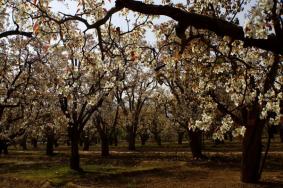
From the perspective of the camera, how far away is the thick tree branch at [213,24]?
751cm

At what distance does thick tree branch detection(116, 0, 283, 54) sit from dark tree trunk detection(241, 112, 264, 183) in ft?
52.6

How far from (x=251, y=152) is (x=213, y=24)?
680 inches

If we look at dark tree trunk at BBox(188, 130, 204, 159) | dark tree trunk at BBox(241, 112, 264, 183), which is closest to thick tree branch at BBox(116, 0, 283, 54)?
dark tree trunk at BBox(241, 112, 264, 183)

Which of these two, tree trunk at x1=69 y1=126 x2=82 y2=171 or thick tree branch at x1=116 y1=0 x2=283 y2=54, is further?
tree trunk at x1=69 y1=126 x2=82 y2=171

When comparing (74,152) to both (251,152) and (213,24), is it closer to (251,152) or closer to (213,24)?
(251,152)

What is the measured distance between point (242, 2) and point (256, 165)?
35.8ft

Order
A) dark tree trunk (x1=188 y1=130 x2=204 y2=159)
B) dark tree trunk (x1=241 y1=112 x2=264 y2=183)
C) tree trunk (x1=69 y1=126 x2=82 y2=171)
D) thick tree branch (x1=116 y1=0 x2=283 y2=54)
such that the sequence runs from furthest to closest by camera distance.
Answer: dark tree trunk (x1=188 y1=130 x2=204 y2=159)
tree trunk (x1=69 y1=126 x2=82 y2=171)
dark tree trunk (x1=241 y1=112 x2=264 y2=183)
thick tree branch (x1=116 y1=0 x2=283 y2=54)

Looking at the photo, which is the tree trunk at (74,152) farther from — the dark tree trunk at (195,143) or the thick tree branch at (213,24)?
the thick tree branch at (213,24)

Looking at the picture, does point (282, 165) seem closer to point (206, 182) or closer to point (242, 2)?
point (206, 182)

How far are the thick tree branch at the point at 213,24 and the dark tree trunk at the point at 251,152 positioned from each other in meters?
16.0

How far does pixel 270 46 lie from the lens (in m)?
7.52

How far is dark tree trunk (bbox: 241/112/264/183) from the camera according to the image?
23.2 m

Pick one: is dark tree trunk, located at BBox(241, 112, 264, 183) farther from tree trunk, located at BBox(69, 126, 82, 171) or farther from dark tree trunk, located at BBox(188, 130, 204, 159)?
dark tree trunk, located at BBox(188, 130, 204, 159)

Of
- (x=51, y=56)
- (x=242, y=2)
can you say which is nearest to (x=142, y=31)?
(x=242, y=2)
